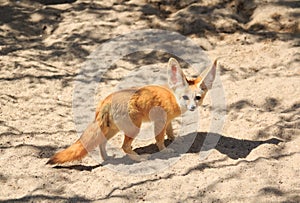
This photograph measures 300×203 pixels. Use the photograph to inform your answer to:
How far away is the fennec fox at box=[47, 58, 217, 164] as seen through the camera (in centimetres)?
442

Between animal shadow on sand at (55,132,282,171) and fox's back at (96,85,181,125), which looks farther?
animal shadow on sand at (55,132,282,171)

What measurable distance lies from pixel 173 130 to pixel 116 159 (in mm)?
813

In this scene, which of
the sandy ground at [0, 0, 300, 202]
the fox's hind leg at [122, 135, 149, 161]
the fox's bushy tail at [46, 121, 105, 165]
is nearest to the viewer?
the sandy ground at [0, 0, 300, 202]

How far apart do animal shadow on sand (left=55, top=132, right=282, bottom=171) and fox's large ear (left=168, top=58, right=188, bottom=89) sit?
2.11 feet

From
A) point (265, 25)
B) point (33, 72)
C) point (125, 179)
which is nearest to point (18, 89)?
point (33, 72)

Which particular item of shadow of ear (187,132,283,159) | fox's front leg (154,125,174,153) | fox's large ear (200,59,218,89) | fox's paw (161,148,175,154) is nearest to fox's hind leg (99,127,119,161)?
fox's front leg (154,125,174,153)

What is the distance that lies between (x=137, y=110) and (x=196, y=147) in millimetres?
768

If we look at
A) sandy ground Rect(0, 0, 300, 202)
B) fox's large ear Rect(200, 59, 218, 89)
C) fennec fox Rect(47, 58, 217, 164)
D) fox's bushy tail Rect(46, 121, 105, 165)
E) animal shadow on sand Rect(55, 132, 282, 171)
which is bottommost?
animal shadow on sand Rect(55, 132, 282, 171)

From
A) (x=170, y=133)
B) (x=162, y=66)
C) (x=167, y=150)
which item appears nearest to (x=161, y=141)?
(x=167, y=150)

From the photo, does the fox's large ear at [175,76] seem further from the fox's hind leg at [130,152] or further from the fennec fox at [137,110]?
the fox's hind leg at [130,152]

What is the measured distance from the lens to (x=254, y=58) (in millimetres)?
6422

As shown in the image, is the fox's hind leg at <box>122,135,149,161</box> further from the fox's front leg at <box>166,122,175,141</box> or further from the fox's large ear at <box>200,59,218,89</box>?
the fox's large ear at <box>200,59,218,89</box>

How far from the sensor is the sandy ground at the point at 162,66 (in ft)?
13.9

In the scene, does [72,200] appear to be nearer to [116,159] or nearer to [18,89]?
[116,159]
